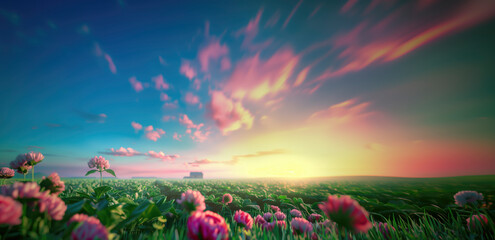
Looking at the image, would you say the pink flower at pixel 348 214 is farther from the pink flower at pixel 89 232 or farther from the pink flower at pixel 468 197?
the pink flower at pixel 468 197

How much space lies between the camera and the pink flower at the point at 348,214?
117 cm

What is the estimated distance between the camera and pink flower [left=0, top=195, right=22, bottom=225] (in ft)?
2.42

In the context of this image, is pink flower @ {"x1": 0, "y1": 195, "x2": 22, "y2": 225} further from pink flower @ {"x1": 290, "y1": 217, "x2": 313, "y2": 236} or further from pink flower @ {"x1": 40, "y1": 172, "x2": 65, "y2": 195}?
pink flower @ {"x1": 290, "y1": 217, "x2": 313, "y2": 236}

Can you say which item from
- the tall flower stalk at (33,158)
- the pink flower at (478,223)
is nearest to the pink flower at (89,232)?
the tall flower stalk at (33,158)

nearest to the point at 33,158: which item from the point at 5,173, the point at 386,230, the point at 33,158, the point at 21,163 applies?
the point at 33,158

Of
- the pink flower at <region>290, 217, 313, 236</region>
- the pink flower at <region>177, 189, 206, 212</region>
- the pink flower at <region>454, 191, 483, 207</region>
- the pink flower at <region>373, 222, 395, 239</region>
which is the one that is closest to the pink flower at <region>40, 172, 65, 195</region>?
the pink flower at <region>177, 189, 206, 212</region>

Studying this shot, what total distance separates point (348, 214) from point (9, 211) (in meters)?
1.96

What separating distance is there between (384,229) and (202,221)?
6.32ft

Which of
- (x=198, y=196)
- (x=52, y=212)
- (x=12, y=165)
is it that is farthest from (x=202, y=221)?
(x=12, y=165)

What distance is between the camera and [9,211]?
0.77m

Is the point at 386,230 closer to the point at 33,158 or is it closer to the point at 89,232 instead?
the point at 89,232

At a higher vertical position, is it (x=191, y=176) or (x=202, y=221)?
(x=202, y=221)

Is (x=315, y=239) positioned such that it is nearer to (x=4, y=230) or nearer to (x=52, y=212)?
(x=52, y=212)

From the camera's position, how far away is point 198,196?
4.36 ft
